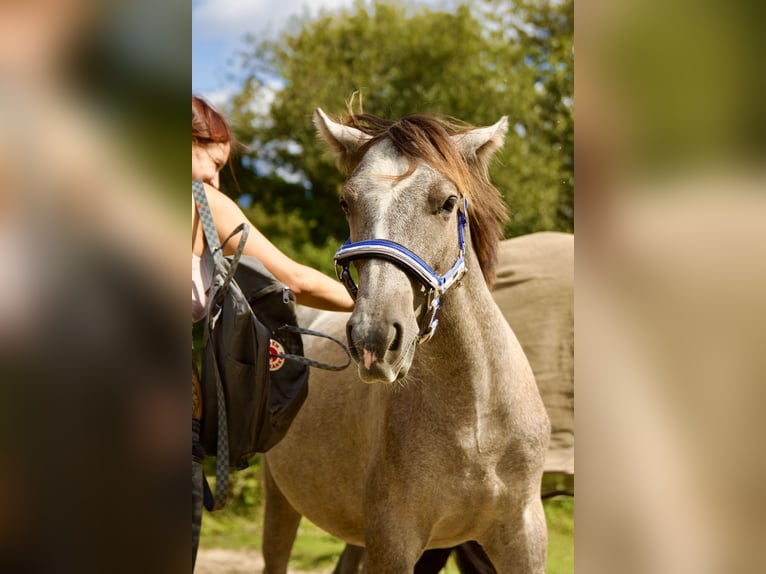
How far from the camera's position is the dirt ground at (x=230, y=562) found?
6270mm

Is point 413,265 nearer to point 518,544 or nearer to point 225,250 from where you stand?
point 225,250

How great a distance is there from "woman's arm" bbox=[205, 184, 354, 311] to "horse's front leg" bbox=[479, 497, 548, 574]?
1.04 m

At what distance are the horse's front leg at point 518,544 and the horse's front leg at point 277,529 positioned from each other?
1.85 meters

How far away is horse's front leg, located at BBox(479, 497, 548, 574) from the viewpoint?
2.58 m

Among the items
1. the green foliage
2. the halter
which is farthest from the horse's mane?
the green foliage

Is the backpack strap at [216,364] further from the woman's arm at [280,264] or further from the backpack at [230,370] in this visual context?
the woman's arm at [280,264]

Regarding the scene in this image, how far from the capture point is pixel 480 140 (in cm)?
255

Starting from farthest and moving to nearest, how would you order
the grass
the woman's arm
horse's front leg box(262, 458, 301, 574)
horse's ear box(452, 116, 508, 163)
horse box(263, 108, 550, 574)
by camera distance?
the grass < horse's front leg box(262, 458, 301, 574) < the woman's arm < horse's ear box(452, 116, 508, 163) < horse box(263, 108, 550, 574)

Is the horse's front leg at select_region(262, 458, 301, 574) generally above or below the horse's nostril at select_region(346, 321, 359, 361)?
below

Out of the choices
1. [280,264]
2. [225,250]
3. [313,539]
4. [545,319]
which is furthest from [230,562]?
[225,250]
